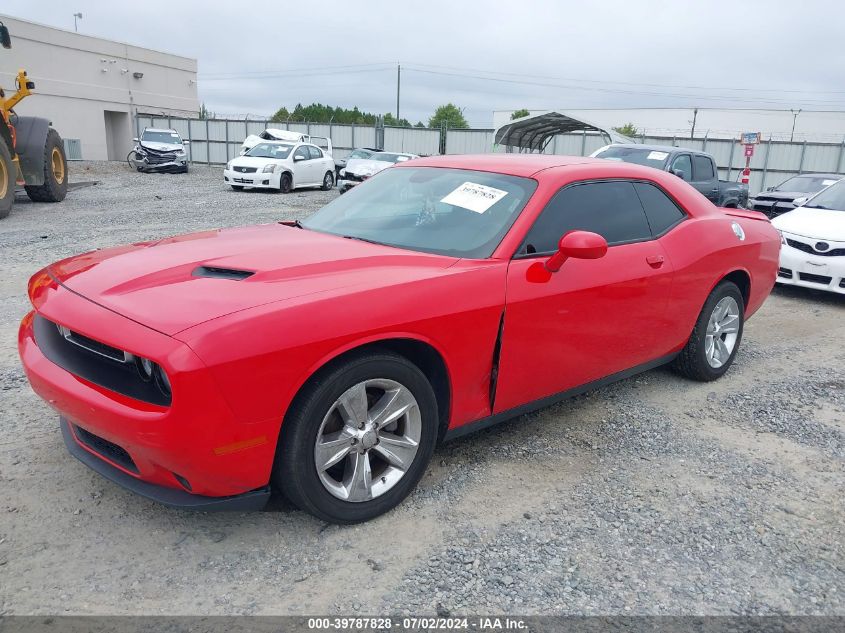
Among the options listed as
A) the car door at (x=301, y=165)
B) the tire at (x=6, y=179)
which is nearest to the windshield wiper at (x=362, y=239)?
the tire at (x=6, y=179)

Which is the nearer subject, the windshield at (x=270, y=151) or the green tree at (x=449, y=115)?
the windshield at (x=270, y=151)

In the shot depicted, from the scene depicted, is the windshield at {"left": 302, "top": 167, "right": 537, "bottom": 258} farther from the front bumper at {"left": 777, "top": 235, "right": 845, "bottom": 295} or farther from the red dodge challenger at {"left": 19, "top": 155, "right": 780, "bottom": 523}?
the front bumper at {"left": 777, "top": 235, "right": 845, "bottom": 295}

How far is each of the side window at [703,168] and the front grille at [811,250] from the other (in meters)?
4.20

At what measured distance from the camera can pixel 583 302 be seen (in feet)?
11.0

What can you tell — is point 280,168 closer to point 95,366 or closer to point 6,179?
point 6,179

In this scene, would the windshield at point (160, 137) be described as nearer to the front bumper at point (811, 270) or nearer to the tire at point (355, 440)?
the front bumper at point (811, 270)

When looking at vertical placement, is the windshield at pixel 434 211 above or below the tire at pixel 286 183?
above

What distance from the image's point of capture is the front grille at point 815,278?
24.0 ft

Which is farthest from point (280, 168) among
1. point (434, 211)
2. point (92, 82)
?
point (92, 82)

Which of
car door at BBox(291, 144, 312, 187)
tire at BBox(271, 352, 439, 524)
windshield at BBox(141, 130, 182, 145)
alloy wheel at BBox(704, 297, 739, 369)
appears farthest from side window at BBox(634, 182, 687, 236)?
windshield at BBox(141, 130, 182, 145)

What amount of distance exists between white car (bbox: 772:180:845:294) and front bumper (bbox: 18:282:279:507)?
23.1 ft

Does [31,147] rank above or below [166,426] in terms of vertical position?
above

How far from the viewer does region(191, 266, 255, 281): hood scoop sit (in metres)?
2.69

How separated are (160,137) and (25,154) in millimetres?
14520
